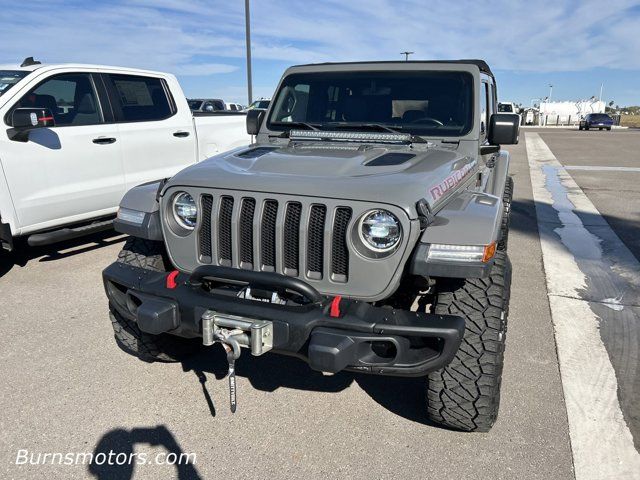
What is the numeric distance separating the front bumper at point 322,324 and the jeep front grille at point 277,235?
14 cm

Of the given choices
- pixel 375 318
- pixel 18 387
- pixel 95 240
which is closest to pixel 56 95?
pixel 95 240

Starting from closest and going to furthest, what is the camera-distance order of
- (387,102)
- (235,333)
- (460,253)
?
(460,253)
(235,333)
(387,102)

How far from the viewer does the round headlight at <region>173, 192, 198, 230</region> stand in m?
2.68

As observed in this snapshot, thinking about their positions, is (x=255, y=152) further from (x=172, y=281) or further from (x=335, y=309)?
(x=335, y=309)

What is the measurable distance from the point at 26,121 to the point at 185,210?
259 cm

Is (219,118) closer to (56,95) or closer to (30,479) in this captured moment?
(56,95)

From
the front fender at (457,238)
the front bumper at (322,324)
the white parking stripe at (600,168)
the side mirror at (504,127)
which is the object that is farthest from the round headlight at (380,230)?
the white parking stripe at (600,168)

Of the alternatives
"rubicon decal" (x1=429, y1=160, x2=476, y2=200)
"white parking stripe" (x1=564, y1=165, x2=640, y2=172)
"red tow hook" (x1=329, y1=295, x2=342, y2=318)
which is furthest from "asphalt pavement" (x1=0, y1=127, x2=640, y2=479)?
"white parking stripe" (x1=564, y1=165, x2=640, y2=172)

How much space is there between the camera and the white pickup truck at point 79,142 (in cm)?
459

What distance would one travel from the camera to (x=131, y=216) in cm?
293

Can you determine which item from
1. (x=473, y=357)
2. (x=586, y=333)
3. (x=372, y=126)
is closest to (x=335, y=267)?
(x=473, y=357)

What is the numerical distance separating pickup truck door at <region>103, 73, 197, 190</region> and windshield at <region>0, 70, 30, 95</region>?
0.81 metres

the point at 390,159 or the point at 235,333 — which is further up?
the point at 390,159

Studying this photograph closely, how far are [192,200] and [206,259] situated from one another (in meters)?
0.32
